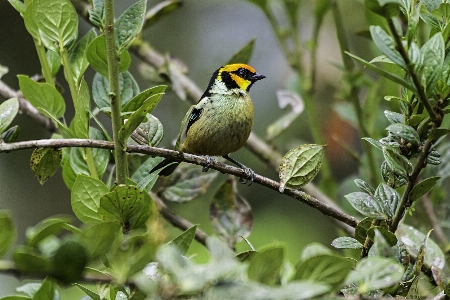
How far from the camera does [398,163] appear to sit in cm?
124

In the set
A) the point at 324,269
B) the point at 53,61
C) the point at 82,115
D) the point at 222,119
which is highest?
the point at 53,61

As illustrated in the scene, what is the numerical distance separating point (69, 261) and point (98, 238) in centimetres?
9

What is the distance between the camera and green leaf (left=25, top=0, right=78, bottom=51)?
1450 millimetres

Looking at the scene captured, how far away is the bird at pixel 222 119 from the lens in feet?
9.87

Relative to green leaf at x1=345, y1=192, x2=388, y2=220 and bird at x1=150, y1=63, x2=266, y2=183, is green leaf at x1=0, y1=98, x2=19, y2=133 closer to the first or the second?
green leaf at x1=345, y1=192, x2=388, y2=220

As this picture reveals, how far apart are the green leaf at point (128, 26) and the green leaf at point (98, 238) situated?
0.52m

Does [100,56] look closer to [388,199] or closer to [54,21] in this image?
[54,21]

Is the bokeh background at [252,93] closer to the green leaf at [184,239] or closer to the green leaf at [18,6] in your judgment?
the green leaf at [18,6]

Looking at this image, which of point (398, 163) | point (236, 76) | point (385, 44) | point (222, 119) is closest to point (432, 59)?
point (385, 44)

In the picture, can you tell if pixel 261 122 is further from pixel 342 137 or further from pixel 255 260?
pixel 255 260

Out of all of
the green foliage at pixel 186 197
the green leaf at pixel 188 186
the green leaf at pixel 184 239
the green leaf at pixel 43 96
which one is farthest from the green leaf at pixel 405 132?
the green leaf at pixel 188 186

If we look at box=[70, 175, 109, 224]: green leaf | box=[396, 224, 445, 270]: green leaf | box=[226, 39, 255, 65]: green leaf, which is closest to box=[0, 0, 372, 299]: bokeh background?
box=[226, 39, 255, 65]: green leaf

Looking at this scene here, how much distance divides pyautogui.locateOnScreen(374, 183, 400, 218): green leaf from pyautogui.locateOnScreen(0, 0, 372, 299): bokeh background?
78.7 inches

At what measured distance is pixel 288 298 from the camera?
751 mm
